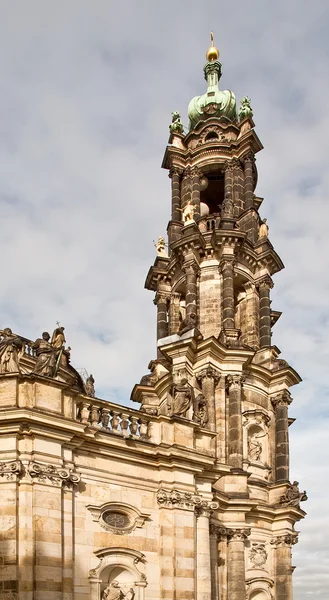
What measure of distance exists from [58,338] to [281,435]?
1291 centimetres

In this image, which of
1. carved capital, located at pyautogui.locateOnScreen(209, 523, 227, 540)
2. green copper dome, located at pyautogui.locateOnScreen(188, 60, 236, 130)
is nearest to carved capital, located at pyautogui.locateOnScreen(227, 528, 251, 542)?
carved capital, located at pyautogui.locateOnScreen(209, 523, 227, 540)

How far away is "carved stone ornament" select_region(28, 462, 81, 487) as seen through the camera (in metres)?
17.3

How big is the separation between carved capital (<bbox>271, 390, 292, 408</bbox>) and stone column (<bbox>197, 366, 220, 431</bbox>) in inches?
139

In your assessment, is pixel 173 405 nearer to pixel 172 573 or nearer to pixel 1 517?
pixel 172 573

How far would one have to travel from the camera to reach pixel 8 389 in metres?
17.9

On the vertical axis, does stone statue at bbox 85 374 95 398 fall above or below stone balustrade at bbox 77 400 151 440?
above

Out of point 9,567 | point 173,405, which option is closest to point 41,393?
point 9,567

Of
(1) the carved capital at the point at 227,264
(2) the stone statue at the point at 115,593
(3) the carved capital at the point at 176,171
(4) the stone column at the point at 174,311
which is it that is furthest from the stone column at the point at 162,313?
(2) the stone statue at the point at 115,593

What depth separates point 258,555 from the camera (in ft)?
91.8

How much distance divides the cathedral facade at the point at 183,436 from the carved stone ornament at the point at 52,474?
0.03m

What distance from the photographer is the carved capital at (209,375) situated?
28141 mm

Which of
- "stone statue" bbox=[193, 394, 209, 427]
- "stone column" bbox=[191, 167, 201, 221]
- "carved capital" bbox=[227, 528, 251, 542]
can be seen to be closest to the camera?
"stone statue" bbox=[193, 394, 209, 427]

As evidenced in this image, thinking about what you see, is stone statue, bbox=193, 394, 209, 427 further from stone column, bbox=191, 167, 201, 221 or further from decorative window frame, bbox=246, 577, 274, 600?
stone column, bbox=191, 167, 201, 221

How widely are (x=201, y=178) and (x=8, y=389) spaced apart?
2055 centimetres
